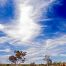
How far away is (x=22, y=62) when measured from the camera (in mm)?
59312

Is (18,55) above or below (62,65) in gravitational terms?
above

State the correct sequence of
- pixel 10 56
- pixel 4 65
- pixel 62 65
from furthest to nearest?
1. pixel 10 56
2. pixel 4 65
3. pixel 62 65

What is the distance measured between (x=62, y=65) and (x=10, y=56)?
19911 millimetres

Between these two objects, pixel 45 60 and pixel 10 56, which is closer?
pixel 45 60

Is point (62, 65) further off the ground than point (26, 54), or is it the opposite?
point (26, 54)

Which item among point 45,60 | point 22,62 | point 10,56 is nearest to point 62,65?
point 45,60

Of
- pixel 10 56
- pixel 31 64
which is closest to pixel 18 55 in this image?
pixel 10 56

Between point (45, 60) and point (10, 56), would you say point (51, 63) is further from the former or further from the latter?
point (10, 56)

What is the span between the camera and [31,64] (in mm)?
53875

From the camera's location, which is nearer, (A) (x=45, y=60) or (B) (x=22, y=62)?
(A) (x=45, y=60)

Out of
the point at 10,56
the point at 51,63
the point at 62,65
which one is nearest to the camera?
the point at 62,65

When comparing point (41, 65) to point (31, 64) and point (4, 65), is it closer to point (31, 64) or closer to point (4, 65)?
point (31, 64)

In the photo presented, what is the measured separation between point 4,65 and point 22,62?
216 inches

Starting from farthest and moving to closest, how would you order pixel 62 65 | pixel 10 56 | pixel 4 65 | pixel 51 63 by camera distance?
pixel 10 56 < pixel 4 65 < pixel 51 63 < pixel 62 65
